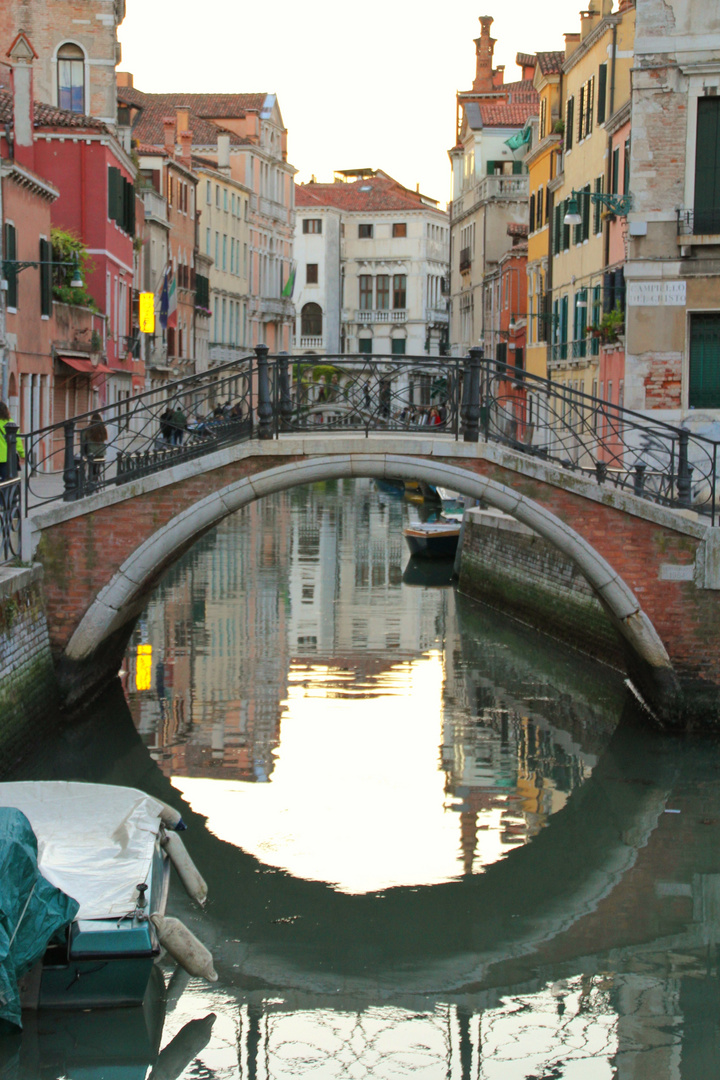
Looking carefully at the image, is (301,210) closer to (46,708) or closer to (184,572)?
(184,572)

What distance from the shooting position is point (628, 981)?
877 cm

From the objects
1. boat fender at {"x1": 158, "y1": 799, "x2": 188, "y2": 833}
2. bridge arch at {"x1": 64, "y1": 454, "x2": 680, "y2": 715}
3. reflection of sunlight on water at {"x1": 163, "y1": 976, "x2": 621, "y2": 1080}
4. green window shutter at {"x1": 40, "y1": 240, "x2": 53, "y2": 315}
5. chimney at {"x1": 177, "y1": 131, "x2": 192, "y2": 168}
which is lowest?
reflection of sunlight on water at {"x1": 163, "y1": 976, "x2": 621, "y2": 1080}

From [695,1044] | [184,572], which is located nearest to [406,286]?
[184,572]

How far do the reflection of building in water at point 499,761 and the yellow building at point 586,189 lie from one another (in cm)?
754

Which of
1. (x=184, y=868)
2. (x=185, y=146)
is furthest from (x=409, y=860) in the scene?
(x=185, y=146)

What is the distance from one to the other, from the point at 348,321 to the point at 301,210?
22.5 ft

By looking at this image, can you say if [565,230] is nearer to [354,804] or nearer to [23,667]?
[23,667]

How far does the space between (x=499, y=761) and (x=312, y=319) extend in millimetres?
70282

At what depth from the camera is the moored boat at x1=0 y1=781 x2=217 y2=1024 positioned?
7.58 m

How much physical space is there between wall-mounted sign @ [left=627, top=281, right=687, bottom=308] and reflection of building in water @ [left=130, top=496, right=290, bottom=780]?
590cm

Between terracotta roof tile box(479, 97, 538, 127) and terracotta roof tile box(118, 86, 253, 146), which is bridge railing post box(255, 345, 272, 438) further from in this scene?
terracotta roof tile box(118, 86, 253, 146)

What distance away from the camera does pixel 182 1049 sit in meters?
7.86

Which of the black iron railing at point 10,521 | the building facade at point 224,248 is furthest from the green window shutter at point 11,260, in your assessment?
the building facade at point 224,248

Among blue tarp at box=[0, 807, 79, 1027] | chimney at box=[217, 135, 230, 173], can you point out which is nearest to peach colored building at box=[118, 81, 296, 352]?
chimney at box=[217, 135, 230, 173]
